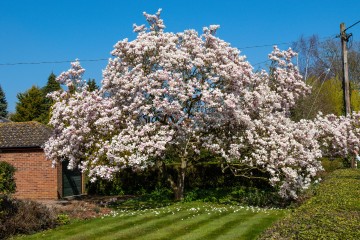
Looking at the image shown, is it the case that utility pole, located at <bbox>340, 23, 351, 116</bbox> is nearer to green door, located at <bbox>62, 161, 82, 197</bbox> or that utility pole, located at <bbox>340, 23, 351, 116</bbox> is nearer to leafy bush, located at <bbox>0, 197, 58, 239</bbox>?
green door, located at <bbox>62, 161, 82, 197</bbox>

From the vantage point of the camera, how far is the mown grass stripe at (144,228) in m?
12.3

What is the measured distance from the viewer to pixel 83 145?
717 inches

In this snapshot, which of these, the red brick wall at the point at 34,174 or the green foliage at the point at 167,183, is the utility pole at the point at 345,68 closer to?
the green foliage at the point at 167,183

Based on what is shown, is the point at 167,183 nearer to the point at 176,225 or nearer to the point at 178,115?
the point at 178,115

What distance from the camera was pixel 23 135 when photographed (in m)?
25.3

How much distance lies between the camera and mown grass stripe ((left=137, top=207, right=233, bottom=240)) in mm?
12094

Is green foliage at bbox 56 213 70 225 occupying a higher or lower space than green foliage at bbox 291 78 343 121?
lower

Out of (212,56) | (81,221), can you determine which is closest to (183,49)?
(212,56)

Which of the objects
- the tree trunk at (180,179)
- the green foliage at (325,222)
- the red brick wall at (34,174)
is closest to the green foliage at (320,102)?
the tree trunk at (180,179)

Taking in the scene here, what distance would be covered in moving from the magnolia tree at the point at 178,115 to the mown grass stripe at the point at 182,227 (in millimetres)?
2859

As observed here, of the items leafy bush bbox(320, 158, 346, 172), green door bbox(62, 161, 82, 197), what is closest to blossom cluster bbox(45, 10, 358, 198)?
green door bbox(62, 161, 82, 197)

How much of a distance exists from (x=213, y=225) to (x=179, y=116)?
4.77 metres

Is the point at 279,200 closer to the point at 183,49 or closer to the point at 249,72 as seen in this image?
the point at 249,72

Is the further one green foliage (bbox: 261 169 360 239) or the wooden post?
the wooden post
